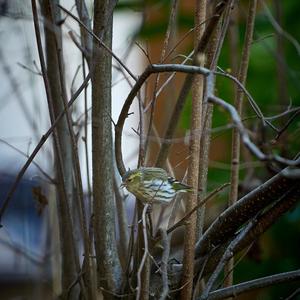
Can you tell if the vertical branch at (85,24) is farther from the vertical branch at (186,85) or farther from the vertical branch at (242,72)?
the vertical branch at (242,72)

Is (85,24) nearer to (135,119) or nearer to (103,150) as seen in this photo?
(103,150)

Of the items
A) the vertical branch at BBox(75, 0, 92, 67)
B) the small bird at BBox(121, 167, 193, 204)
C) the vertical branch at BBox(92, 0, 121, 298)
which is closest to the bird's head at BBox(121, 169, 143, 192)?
the small bird at BBox(121, 167, 193, 204)

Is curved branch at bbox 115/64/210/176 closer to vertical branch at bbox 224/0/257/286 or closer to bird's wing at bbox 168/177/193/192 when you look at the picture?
bird's wing at bbox 168/177/193/192

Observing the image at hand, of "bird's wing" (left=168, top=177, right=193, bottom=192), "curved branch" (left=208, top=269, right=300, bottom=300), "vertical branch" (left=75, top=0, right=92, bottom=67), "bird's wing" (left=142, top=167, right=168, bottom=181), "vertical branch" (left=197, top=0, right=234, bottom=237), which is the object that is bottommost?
"curved branch" (left=208, top=269, right=300, bottom=300)

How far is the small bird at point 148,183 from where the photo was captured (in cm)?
150

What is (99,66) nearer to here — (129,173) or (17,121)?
(129,173)

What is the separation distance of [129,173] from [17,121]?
2228mm

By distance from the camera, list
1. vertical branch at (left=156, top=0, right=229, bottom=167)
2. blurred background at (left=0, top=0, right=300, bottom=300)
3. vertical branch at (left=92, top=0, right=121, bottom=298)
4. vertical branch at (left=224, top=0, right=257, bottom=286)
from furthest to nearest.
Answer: blurred background at (left=0, top=0, right=300, bottom=300) → vertical branch at (left=224, top=0, right=257, bottom=286) → vertical branch at (left=92, top=0, right=121, bottom=298) → vertical branch at (left=156, top=0, right=229, bottom=167)

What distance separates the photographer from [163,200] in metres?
1.65

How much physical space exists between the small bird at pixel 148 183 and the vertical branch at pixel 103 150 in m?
0.11

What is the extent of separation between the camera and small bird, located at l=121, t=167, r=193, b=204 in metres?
1.50

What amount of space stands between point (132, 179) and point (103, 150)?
18 cm

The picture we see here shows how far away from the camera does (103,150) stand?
1389 mm

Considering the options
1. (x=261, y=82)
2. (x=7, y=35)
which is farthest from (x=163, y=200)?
(x=261, y=82)
